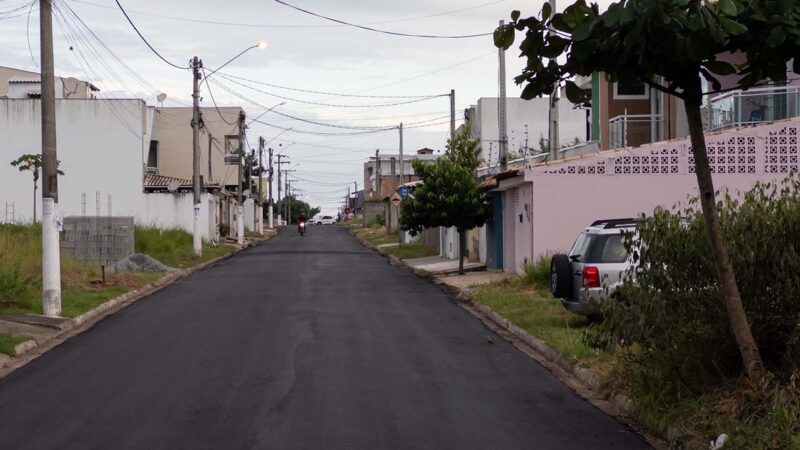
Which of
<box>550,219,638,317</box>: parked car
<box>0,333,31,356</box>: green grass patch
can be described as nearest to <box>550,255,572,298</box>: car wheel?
<box>550,219,638,317</box>: parked car

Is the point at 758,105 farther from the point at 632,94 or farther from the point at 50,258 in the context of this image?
the point at 50,258

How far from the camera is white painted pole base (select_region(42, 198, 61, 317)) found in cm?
1862

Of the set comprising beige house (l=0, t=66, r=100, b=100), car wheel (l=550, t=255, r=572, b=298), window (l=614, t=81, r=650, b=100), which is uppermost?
beige house (l=0, t=66, r=100, b=100)

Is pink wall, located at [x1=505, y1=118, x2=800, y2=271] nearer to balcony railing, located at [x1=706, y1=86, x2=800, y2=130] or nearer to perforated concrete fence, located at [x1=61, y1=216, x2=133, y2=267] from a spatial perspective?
balcony railing, located at [x1=706, y1=86, x2=800, y2=130]

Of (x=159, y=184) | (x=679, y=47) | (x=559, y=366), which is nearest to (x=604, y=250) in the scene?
(x=559, y=366)

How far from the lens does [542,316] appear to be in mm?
18062

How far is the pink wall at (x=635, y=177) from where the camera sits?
24875mm

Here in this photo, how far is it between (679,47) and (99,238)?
20.9 m

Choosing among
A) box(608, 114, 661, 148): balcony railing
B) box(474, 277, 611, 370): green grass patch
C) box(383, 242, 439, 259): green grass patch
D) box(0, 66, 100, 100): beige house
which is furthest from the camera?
box(0, 66, 100, 100): beige house

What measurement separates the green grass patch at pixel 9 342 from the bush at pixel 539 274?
38.5 feet

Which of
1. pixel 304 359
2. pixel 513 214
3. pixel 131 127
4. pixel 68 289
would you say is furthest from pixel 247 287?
pixel 131 127

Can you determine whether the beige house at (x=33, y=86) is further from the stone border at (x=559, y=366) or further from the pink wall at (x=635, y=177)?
the stone border at (x=559, y=366)

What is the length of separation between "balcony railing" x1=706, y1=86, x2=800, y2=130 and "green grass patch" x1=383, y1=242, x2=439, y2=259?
1843cm

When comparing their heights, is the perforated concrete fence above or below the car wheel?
above
